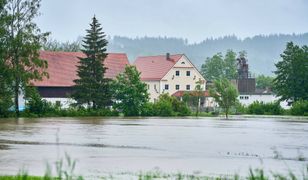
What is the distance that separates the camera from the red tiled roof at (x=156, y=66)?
4660 inches

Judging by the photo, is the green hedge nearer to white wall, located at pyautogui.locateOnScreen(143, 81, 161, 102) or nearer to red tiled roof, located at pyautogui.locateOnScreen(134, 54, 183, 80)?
white wall, located at pyautogui.locateOnScreen(143, 81, 161, 102)

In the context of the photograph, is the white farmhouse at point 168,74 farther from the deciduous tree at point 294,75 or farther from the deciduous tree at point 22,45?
the deciduous tree at point 22,45

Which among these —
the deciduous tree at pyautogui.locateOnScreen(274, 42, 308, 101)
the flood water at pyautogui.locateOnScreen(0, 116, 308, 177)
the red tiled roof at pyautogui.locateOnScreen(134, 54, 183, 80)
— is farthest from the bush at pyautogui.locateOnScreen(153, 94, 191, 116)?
the flood water at pyautogui.locateOnScreen(0, 116, 308, 177)

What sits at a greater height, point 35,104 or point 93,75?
point 93,75

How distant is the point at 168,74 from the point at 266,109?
31228 mm

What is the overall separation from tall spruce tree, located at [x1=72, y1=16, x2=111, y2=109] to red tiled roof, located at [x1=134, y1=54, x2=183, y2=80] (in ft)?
141

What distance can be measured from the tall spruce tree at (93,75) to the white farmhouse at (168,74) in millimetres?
42895

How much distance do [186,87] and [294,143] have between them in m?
91.7

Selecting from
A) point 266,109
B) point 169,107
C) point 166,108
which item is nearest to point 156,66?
point 266,109

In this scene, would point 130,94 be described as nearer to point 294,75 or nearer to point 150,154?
point 294,75

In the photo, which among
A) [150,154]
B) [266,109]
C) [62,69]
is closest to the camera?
[150,154]

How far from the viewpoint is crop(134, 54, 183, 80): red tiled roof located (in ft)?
388

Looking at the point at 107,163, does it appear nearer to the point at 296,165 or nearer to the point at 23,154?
the point at 23,154

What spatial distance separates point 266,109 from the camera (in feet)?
295
